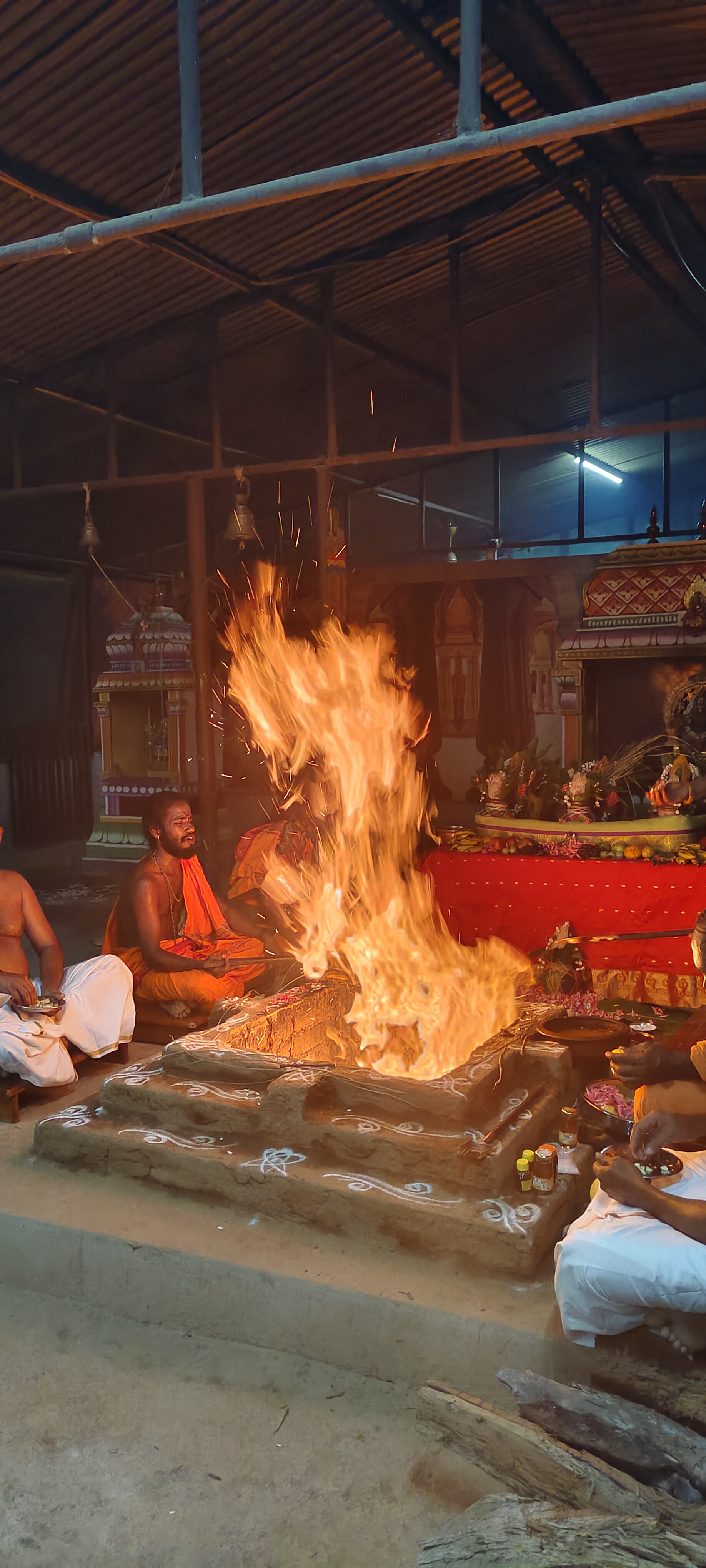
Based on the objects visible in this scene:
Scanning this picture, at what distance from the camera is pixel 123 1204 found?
3.90 metres

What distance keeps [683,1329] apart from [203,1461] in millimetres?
1366

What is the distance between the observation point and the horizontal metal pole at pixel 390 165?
313 centimetres

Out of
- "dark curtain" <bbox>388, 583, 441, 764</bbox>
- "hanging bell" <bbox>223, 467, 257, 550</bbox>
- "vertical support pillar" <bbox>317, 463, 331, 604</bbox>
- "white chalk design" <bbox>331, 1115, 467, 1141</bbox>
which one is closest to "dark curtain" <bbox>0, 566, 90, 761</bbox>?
"dark curtain" <bbox>388, 583, 441, 764</bbox>

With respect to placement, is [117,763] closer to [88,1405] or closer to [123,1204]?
[123,1204]

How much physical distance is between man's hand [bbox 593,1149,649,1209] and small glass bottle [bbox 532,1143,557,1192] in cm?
57

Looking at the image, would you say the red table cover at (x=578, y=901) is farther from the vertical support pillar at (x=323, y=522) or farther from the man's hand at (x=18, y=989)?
the man's hand at (x=18, y=989)

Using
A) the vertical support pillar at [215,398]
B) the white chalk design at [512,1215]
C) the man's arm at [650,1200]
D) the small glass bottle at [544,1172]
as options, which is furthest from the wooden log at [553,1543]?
the vertical support pillar at [215,398]

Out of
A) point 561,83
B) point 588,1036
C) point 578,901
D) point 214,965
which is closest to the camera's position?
point 588,1036

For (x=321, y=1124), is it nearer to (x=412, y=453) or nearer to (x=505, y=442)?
(x=412, y=453)

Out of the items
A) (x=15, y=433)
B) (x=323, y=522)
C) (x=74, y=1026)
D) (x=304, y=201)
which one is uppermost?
(x=304, y=201)

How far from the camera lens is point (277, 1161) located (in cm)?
381

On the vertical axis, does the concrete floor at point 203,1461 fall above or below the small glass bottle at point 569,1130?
below

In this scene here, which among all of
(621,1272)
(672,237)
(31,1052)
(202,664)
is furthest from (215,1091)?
(672,237)

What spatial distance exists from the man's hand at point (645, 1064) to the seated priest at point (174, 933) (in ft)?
7.55
